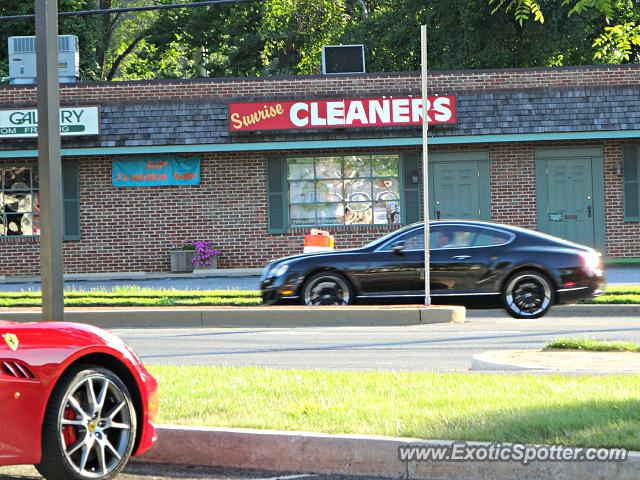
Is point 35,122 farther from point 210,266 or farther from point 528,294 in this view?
point 528,294

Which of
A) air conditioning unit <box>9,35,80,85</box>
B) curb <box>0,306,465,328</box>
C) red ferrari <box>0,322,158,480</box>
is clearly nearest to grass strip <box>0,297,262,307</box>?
curb <box>0,306,465,328</box>

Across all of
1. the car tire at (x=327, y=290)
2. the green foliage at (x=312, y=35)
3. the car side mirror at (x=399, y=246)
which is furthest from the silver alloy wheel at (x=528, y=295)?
the green foliage at (x=312, y=35)

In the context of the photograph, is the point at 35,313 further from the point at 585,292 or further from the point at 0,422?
the point at 0,422

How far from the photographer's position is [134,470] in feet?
22.0

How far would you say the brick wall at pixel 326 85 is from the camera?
88.8 ft

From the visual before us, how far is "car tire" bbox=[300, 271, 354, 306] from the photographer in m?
16.7

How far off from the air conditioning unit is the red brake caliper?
2296 cm

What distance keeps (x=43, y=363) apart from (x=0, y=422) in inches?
16.0

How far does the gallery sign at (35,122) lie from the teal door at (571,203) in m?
10.9

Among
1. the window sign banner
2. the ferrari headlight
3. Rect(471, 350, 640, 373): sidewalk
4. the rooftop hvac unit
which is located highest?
the rooftop hvac unit

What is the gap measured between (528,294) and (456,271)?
3.60 feet

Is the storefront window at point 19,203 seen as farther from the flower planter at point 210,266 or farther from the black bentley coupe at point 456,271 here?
the black bentley coupe at point 456,271

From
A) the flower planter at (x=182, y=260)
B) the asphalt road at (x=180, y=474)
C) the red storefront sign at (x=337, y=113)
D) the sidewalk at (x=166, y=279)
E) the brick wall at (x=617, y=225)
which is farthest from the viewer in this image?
the brick wall at (x=617, y=225)

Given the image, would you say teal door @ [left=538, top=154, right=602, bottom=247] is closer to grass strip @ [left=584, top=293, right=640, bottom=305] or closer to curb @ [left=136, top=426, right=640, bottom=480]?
grass strip @ [left=584, top=293, right=640, bottom=305]
